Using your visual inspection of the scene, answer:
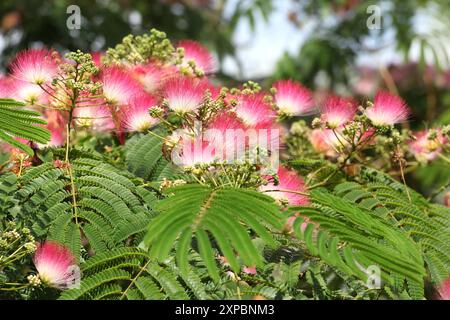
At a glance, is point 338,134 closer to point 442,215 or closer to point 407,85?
point 442,215

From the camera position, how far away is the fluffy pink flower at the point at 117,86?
2.13 m

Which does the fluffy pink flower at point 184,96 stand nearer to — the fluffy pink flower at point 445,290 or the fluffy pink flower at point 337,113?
the fluffy pink flower at point 337,113

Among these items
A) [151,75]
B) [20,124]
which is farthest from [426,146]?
[20,124]

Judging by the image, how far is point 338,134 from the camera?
91.6 inches

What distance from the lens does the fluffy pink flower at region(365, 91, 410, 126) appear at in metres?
2.16

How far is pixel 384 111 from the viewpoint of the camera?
2160mm

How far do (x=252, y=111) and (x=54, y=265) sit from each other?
712 mm

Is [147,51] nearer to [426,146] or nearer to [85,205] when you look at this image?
[85,205]

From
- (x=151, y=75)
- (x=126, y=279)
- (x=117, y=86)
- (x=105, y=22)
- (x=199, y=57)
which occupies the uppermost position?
(x=105, y=22)

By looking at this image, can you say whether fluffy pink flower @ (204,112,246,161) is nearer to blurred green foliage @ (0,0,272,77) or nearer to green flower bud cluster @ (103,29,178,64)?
green flower bud cluster @ (103,29,178,64)

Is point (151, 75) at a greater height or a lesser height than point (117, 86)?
greater

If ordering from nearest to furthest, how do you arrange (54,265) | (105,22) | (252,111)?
(54,265), (252,111), (105,22)

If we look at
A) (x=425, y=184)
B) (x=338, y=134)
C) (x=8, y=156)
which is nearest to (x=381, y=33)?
(x=425, y=184)

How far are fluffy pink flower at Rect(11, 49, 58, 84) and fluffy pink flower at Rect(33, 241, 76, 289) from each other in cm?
58
